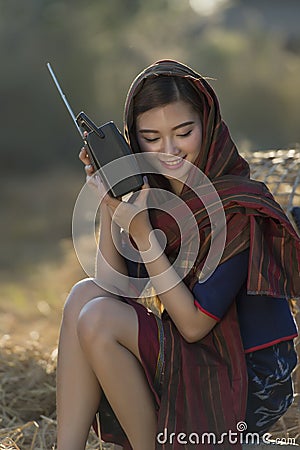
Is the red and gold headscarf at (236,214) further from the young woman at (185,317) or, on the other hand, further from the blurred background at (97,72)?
the blurred background at (97,72)

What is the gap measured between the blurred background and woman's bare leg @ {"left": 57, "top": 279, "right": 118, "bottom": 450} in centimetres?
482

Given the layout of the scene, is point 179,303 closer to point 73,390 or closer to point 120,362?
point 120,362

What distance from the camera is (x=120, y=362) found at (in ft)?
5.60

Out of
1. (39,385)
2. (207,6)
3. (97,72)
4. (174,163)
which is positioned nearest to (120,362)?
(174,163)

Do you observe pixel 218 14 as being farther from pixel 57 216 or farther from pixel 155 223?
pixel 155 223

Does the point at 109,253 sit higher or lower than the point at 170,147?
lower

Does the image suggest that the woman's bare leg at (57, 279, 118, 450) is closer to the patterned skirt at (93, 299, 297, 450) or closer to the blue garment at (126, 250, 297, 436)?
the patterned skirt at (93, 299, 297, 450)

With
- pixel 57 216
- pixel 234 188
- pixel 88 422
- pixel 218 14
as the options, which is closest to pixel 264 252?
pixel 234 188

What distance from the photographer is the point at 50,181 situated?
7.09 metres

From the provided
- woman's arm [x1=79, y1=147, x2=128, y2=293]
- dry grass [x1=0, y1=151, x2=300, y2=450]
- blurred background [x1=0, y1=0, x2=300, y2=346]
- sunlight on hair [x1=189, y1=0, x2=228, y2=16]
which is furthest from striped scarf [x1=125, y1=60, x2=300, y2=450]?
sunlight on hair [x1=189, y1=0, x2=228, y2=16]

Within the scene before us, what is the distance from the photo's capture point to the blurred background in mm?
6916

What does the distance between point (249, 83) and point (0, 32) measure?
2016mm

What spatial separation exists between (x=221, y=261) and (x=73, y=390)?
14.9 inches

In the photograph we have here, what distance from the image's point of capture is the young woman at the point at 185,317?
1.71 meters
